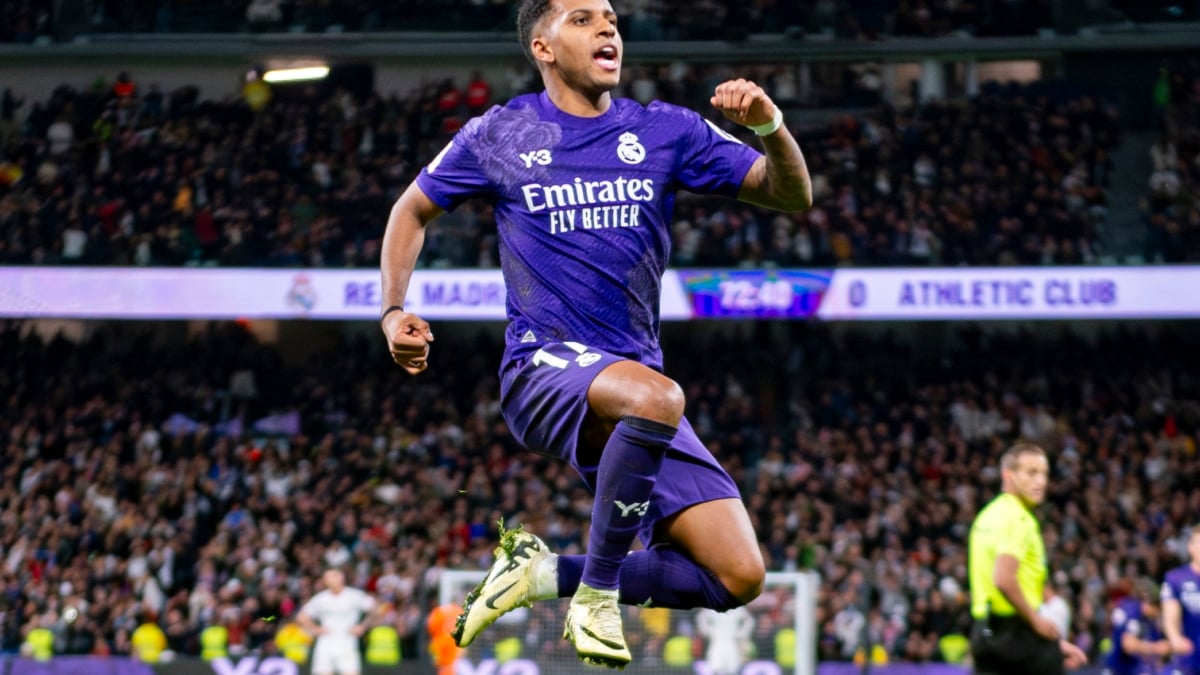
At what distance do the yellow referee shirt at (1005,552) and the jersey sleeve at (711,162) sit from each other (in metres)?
3.63

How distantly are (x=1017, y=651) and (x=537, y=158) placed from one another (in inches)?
175

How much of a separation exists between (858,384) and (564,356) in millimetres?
16417

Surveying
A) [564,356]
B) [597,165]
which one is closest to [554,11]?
[597,165]

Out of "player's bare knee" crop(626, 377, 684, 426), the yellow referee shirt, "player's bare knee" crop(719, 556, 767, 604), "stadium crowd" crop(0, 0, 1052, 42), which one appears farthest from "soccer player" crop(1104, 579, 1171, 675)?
"stadium crowd" crop(0, 0, 1052, 42)

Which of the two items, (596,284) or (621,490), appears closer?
(621,490)

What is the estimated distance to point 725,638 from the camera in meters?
12.2

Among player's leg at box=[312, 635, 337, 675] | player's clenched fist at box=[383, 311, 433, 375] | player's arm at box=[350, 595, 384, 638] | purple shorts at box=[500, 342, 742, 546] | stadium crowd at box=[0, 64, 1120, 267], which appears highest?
stadium crowd at box=[0, 64, 1120, 267]

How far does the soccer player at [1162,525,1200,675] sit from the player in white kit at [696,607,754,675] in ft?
A: 11.7

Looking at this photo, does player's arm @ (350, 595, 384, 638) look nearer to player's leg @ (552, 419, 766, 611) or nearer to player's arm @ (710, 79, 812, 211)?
player's leg @ (552, 419, 766, 611)

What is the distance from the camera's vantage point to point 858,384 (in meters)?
20.9

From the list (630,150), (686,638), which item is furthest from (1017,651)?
(686,638)

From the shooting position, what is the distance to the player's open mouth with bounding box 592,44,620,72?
4.91 m

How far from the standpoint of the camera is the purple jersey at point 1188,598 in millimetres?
9461

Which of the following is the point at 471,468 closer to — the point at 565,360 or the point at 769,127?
the point at 565,360
